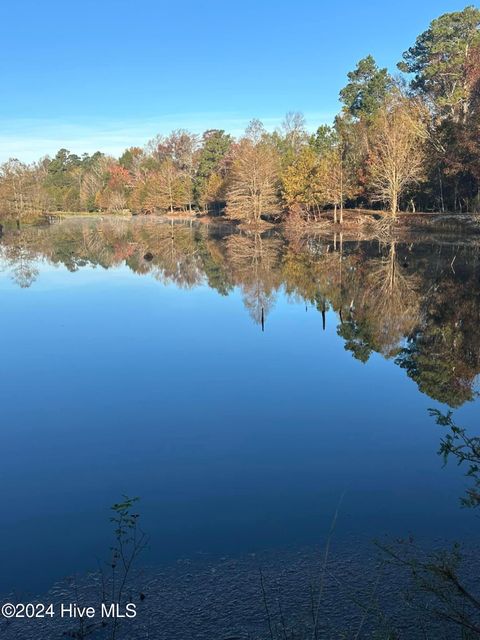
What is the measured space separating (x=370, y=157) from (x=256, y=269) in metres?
32.0

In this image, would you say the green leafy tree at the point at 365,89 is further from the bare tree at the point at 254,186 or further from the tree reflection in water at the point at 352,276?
the tree reflection in water at the point at 352,276

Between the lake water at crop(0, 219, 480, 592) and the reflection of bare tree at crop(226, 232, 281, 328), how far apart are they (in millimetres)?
295

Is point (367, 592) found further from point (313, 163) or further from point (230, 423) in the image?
point (313, 163)

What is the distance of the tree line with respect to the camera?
168 ft

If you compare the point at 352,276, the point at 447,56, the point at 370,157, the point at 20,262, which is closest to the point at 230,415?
the point at 352,276

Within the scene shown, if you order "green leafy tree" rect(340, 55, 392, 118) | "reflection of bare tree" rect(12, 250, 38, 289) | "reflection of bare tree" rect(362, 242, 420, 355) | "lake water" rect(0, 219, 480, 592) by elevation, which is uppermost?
"green leafy tree" rect(340, 55, 392, 118)

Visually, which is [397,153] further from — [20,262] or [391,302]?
[20,262]

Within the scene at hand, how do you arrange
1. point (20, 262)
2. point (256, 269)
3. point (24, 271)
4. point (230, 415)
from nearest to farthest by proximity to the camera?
1. point (230, 415)
2. point (256, 269)
3. point (24, 271)
4. point (20, 262)

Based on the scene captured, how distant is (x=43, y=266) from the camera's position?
37156mm

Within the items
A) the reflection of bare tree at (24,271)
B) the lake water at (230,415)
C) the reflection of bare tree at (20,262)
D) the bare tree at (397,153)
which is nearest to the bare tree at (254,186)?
the bare tree at (397,153)

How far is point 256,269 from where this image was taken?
32875 millimetres

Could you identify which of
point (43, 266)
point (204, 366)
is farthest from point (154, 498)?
point (43, 266)

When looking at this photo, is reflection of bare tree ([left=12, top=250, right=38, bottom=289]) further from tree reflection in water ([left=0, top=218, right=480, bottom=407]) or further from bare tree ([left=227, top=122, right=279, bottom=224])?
bare tree ([left=227, top=122, right=279, bottom=224])

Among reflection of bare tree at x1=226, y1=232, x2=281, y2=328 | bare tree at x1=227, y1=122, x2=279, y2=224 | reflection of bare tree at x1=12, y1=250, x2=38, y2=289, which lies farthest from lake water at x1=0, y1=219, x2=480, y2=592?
bare tree at x1=227, y1=122, x2=279, y2=224
